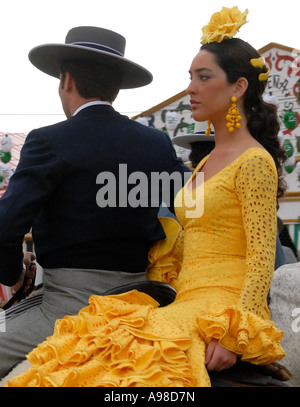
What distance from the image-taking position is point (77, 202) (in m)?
2.06

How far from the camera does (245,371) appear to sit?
1717 mm

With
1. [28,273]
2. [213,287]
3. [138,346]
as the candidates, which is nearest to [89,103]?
[28,273]

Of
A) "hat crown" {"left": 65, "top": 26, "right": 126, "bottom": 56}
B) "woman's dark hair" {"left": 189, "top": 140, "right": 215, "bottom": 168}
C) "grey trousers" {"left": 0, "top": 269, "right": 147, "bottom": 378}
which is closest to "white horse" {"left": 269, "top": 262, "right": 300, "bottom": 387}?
"grey trousers" {"left": 0, "top": 269, "right": 147, "bottom": 378}

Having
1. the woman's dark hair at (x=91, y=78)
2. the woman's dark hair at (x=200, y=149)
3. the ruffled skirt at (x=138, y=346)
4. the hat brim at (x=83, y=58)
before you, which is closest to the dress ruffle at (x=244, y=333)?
the ruffled skirt at (x=138, y=346)

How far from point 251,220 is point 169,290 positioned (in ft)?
1.67

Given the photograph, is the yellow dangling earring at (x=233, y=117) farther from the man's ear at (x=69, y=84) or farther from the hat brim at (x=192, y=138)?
the hat brim at (x=192, y=138)

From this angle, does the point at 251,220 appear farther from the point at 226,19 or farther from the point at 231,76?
the point at 226,19

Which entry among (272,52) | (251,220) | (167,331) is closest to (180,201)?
(251,220)

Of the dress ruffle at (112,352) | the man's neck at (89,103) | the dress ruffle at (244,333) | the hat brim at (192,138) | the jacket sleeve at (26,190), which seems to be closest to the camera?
the dress ruffle at (112,352)

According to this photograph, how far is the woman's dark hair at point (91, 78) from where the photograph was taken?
2.22 m

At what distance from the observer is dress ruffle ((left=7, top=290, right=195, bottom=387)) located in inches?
A: 60.1

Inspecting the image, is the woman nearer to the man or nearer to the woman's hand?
the woman's hand

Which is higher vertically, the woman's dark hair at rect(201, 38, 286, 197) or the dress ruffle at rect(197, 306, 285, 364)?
the woman's dark hair at rect(201, 38, 286, 197)

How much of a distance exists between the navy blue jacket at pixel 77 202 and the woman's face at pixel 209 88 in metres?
0.33
